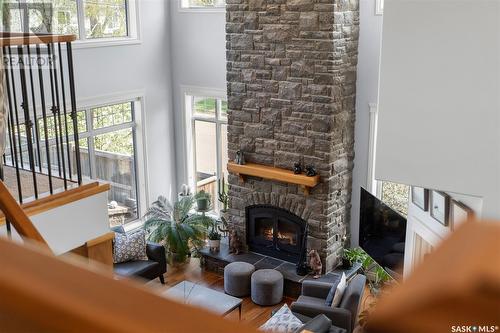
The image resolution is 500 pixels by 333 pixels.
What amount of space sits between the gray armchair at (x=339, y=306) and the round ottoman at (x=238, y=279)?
98 cm

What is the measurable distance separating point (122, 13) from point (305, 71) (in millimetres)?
3235

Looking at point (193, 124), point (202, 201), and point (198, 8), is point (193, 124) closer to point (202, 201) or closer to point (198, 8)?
point (202, 201)

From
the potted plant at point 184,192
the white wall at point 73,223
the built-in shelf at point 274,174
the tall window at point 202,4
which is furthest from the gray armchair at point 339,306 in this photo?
the tall window at point 202,4

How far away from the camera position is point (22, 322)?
0.80 ft

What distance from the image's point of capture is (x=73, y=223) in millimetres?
3447

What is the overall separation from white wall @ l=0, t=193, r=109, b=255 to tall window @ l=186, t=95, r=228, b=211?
534 cm

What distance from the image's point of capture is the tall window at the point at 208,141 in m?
8.98

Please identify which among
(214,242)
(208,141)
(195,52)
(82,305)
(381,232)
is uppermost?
(82,305)

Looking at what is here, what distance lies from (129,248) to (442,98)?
16.3ft

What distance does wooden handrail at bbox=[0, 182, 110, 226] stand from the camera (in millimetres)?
3193

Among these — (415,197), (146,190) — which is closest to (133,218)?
(146,190)

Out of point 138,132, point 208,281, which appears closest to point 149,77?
point 138,132

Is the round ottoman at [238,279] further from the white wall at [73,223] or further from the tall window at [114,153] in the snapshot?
the white wall at [73,223]

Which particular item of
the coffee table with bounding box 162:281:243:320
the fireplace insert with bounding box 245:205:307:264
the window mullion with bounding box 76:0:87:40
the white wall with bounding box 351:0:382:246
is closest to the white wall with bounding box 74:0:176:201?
the window mullion with bounding box 76:0:87:40
